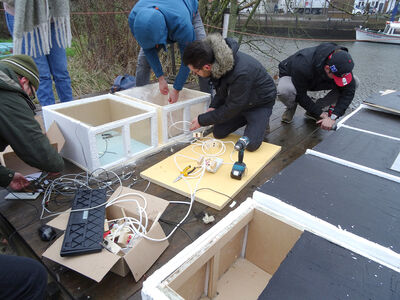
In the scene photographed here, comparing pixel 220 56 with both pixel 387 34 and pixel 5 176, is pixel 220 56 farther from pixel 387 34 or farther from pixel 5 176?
pixel 387 34

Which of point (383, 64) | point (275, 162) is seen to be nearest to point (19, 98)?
point (275, 162)

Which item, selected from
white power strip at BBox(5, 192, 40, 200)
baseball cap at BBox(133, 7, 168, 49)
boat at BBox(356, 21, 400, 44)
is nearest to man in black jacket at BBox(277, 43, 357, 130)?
baseball cap at BBox(133, 7, 168, 49)

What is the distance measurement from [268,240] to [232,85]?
1.29 m

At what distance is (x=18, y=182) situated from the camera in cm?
155

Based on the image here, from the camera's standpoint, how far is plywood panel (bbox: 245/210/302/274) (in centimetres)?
98

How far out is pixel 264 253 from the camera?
1.20 metres

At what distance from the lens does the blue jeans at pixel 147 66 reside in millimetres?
2641

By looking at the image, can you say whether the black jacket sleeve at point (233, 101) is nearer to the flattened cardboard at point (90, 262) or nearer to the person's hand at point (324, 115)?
the person's hand at point (324, 115)

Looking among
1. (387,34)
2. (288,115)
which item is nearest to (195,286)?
(288,115)

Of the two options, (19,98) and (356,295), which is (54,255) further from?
(356,295)

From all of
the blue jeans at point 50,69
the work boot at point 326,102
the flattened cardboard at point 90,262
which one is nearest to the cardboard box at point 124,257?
the flattened cardboard at point 90,262

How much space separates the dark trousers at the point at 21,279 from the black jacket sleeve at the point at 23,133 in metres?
0.61

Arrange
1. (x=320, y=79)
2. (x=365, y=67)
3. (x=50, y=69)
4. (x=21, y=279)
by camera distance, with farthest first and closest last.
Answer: (x=365, y=67)
(x=320, y=79)
(x=50, y=69)
(x=21, y=279)

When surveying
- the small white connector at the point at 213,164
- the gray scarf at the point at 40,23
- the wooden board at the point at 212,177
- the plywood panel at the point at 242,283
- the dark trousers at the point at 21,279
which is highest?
the gray scarf at the point at 40,23
